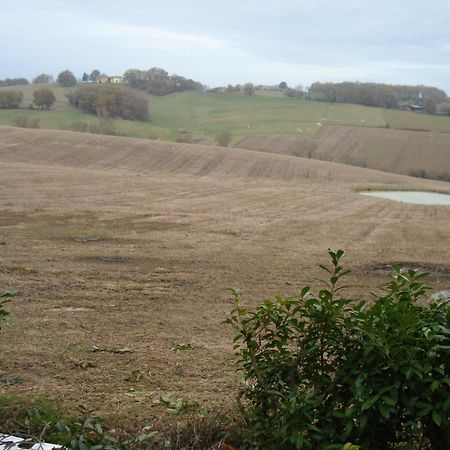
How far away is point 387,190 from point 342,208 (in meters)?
20.9

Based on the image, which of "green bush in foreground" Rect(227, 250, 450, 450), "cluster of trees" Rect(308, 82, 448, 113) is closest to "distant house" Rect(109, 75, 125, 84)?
"cluster of trees" Rect(308, 82, 448, 113)

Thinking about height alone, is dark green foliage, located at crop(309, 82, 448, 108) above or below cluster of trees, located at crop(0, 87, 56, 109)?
above

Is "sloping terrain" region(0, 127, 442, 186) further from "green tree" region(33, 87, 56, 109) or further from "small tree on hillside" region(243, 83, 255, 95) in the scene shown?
"small tree on hillside" region(243, 83, 255, 95)

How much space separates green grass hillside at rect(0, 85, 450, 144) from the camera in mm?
95419

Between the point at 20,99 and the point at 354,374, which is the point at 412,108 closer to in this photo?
the point at 20,99

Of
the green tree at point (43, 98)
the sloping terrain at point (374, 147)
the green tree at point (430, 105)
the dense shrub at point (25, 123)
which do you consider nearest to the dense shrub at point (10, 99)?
the green tree at point (43, 98)

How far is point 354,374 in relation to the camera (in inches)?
139

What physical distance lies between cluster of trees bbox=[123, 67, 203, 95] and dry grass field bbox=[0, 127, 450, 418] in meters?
82.5

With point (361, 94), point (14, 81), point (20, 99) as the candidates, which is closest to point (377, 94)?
point (361, 94)

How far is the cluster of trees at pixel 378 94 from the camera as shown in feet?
387

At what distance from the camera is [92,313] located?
1129 cm

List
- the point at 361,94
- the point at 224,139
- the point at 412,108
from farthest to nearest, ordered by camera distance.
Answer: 1. the point at 361,94
2. the point at 412,108
3. the point at 224,139

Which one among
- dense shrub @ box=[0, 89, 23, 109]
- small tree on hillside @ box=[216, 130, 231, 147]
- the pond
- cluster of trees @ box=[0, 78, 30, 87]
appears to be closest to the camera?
the pond

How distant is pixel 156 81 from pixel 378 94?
4916 centimetres
